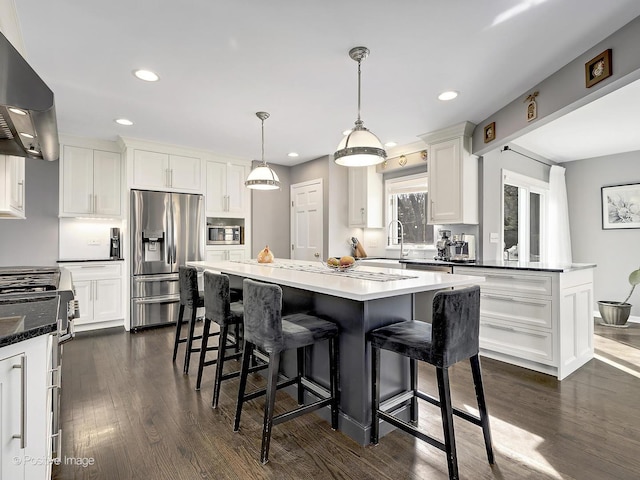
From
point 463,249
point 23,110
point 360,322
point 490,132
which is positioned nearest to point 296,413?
point 360,322

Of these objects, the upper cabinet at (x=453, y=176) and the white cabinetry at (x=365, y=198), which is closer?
the upper cabinet at (x=453, y=176)

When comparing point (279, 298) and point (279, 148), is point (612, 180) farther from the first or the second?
point (279, 298)

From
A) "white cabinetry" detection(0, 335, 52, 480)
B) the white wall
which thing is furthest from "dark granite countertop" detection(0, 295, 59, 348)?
the white wall

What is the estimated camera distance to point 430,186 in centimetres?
428

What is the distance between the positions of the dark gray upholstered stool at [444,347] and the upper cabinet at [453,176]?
2392 millimetres

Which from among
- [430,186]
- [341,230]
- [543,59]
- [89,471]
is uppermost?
[543,59]

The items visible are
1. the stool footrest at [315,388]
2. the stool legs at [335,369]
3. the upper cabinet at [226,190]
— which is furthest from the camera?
the upper cabinet at [226,190]

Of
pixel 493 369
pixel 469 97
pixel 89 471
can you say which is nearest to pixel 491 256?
pixel 493 369

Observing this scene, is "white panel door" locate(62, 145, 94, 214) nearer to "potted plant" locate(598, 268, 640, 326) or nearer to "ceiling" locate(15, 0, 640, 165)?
"ceiling" locate(15, 0, 640, 165)

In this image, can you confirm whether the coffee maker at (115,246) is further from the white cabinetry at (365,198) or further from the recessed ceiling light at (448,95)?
the recessed ceiling light at (448,95)

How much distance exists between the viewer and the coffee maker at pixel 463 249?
3.94 metres

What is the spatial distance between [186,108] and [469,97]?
108 inches

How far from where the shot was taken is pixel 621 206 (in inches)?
196

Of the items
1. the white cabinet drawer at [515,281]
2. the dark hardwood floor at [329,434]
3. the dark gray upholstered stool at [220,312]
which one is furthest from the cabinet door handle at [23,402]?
the white cabinet drawer at [515,281]
